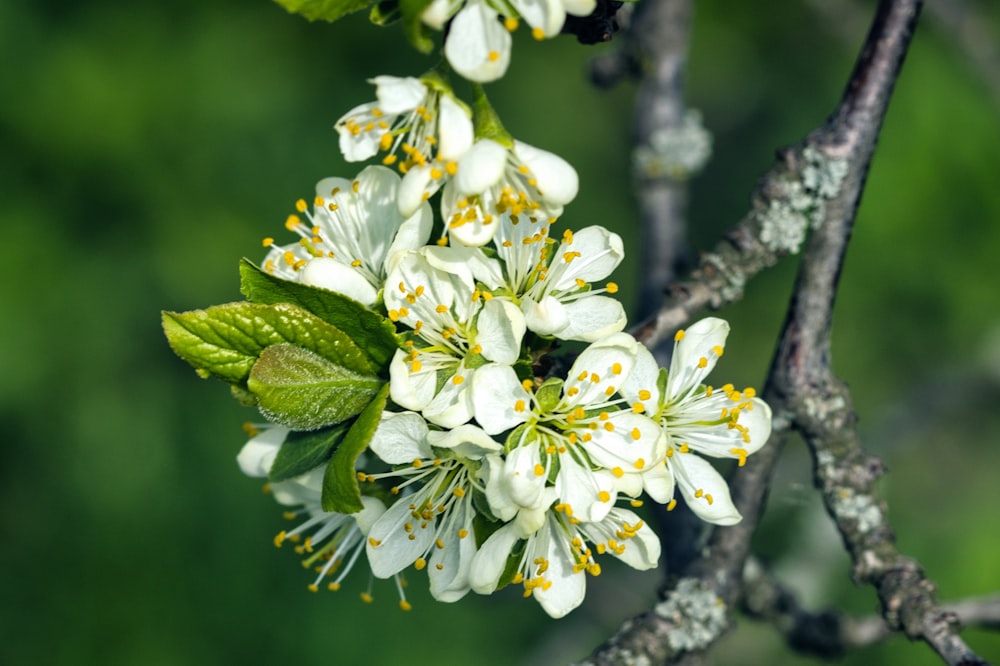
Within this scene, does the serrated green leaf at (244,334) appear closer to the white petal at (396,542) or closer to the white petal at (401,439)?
the white petal at (401,439)

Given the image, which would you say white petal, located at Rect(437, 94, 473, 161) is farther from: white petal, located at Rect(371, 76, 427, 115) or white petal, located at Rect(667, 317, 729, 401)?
white petal, located at Rect(667, 317, 729, 401)

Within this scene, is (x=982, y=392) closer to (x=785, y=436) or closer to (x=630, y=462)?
(x=785, y=436)

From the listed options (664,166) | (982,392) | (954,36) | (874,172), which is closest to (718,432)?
(664,166)

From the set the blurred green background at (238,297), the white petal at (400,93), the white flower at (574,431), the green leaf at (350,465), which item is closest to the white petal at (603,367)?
the white flower at (574,431)

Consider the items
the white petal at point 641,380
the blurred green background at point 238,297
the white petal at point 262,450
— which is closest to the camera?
the white petal at point 641,380

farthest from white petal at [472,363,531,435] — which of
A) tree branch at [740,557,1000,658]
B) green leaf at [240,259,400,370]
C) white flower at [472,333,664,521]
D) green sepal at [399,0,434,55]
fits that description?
tree branch at [740,557,1000,658]
